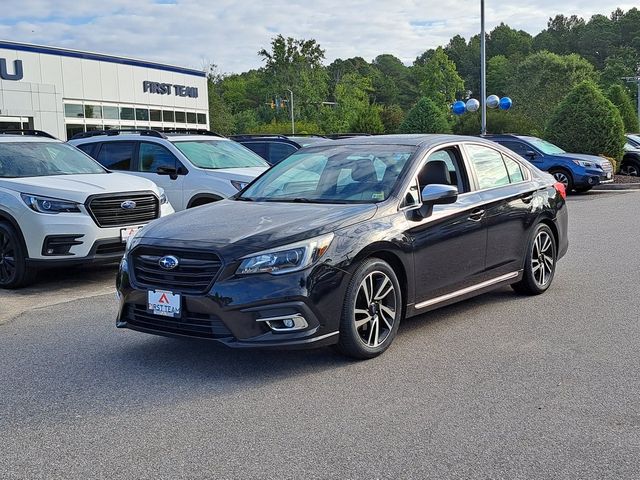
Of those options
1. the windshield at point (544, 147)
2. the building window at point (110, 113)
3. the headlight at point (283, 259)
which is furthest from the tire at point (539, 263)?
the building window at point (110, 113)

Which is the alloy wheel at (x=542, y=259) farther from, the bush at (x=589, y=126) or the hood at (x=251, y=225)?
the bush at (x=589, y=126)

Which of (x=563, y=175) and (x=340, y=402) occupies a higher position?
(x=563, y=175)

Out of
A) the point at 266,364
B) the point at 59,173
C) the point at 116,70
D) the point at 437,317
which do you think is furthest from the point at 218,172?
the point at 116,70

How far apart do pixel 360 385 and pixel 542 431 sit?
123 cm

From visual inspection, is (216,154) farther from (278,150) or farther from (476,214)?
(476,214)

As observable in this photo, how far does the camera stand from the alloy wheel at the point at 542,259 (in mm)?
7430

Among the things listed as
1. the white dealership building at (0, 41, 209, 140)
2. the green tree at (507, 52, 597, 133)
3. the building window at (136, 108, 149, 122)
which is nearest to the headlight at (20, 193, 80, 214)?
the white dealership building at (0, 41, 209, 140)

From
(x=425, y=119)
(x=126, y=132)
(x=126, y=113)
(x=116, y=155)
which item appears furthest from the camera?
(x=126, y=113)

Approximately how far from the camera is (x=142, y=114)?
4819cm

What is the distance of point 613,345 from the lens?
5781mm

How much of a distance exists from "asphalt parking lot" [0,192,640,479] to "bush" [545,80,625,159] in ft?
63.1

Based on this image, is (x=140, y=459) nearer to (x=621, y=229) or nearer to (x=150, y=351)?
(x=150, y=351)

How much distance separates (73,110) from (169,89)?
A: 10.0 meters

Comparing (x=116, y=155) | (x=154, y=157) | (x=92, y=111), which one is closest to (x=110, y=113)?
(x=92, y=111)
